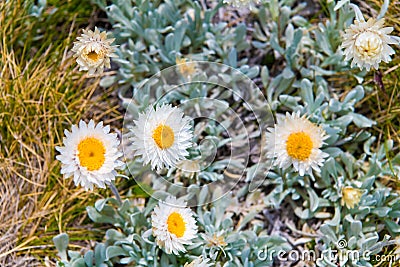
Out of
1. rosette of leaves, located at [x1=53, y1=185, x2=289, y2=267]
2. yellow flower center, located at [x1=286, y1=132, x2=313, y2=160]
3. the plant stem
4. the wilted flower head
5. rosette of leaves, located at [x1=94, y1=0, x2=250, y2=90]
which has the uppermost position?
rosette of leaves, located at [x1=94, y1=0, x2=250, y2=90]

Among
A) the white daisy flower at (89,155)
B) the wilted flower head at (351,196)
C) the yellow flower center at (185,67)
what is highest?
the yellow flower center at (185,67)

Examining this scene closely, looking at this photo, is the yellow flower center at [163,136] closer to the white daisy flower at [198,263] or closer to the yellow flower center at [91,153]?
the yellow flower center at [91,153]

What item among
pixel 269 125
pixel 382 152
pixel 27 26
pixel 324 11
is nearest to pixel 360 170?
pixel 382 152

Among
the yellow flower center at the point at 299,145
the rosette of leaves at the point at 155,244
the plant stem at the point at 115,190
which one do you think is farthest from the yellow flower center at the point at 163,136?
the yellow flower center at the point at 299,145

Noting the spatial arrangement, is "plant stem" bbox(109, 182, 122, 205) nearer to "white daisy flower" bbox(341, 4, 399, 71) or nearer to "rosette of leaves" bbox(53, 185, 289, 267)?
"rosette of leaves" bbox(53, 185, 289, 267)

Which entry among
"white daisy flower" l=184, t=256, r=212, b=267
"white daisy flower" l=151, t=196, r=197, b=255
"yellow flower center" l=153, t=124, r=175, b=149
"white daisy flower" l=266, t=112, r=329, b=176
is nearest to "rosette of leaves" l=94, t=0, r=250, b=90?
"white daisy flower" l=266, t=112, r=329, b=176

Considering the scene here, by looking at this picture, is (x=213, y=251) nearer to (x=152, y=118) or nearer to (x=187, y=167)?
(x=187, y=167)

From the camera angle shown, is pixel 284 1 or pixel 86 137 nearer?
pixel 86 137
